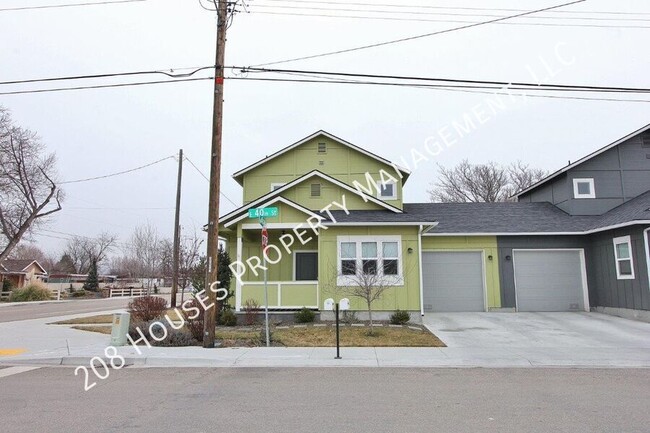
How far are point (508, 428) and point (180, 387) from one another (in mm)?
5110

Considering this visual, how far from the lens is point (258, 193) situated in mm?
20656

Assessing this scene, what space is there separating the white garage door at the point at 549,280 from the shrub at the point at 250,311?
10891 millimetres

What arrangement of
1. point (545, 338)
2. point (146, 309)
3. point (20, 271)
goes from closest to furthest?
point (545, 338) < point (146, 309) < point (20, 271)

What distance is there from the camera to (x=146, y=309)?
45.3 feet

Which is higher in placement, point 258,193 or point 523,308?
point 258,193

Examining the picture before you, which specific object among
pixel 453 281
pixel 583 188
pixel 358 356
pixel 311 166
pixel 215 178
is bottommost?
pixel 358 356

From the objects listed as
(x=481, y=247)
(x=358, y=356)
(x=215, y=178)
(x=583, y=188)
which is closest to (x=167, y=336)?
(x=215, y=178)

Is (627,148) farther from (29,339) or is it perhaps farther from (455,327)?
(29,339)

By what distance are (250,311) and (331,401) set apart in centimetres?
921

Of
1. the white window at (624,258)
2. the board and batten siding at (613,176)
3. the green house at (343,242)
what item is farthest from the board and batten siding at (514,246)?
the board and batten siding at (613,176)

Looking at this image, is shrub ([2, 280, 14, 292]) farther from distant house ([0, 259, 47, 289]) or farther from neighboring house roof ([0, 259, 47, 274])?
neighboring house roof ([0, 259, 47, 274])

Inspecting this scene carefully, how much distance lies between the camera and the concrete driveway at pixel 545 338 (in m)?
9.60

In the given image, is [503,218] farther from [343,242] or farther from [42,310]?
[42,310]

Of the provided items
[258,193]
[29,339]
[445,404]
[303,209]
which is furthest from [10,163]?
[445,404]
